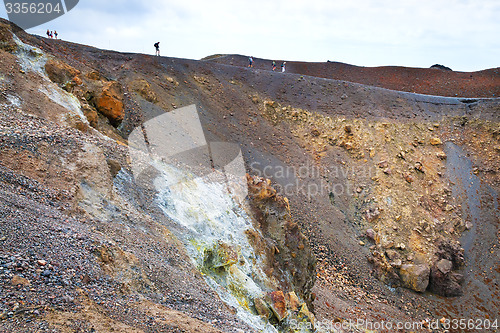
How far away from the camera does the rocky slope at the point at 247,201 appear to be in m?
5.95

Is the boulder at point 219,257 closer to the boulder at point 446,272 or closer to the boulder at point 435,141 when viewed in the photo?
the boulder at point 446,272

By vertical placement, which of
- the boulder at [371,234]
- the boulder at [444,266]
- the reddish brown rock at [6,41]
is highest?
the reddish brown rock at [6,41]

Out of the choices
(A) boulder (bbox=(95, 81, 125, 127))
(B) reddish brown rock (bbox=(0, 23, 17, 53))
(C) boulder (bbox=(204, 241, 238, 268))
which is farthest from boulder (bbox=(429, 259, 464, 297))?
(B) reddish brown rock (bbox=(0, 23, 17, 53))

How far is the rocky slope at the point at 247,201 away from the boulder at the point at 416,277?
86mm

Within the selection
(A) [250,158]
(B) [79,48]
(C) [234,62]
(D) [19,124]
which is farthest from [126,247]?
(C) [234,62]

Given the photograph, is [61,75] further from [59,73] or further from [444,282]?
[444,282]

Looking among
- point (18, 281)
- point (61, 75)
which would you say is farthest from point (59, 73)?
point (18, 281)

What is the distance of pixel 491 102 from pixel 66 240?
111ft

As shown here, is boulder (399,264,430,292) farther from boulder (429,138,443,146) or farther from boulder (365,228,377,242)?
boulder (429,138,443,146)

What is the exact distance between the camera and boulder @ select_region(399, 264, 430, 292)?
18984 mm

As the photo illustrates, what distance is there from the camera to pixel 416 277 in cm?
1895

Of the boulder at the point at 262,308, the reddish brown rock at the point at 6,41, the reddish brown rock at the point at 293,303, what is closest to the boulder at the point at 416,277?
the reddish brown rock at the point at 293,303

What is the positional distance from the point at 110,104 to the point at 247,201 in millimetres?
7523

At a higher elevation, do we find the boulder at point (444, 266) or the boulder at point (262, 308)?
the boulder at point (262, 308)
